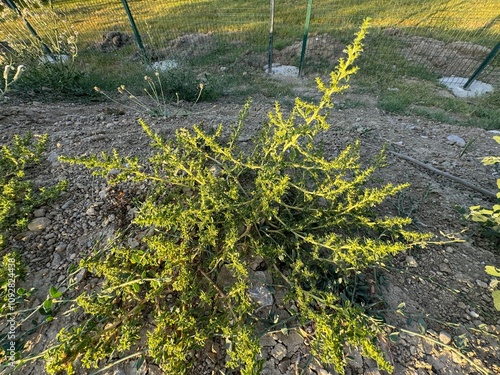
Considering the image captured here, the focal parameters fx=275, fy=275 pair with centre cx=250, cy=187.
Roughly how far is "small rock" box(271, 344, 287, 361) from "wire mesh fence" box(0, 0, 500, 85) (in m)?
6.16

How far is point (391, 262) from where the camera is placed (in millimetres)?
1677

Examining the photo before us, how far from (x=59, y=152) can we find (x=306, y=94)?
415 cm

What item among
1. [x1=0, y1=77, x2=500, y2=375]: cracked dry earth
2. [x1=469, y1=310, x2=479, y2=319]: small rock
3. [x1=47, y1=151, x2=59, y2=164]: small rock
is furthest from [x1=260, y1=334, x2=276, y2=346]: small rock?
[x1=47, y1=151, x2=59, y2=164]: small rock

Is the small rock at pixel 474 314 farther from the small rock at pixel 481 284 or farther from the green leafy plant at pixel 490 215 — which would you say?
the green leafy plant at pixel 490 215

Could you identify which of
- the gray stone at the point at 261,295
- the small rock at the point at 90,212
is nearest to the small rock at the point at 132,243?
the small rock at the point at 90,212

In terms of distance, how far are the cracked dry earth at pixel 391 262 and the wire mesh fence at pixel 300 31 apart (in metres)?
4.15

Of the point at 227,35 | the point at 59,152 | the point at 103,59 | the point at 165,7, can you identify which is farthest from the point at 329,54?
the point at 59,152

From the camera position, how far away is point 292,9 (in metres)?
8.40

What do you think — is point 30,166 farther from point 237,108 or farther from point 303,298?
point 237,108

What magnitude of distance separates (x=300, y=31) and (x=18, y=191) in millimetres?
7598

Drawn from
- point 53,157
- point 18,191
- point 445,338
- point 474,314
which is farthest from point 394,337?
point 53,157

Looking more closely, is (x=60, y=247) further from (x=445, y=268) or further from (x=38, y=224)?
(x=445, y=268)

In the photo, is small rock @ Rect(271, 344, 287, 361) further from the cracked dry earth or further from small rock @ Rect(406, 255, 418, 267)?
small rock @ Rect(406, 255, 418, 267)

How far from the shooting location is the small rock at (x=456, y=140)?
3351mm
